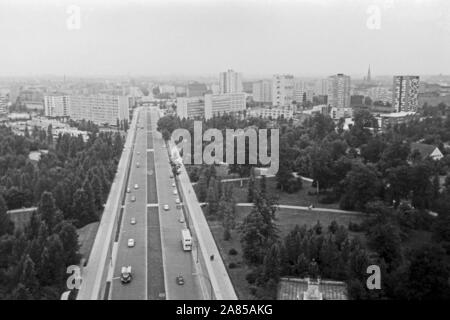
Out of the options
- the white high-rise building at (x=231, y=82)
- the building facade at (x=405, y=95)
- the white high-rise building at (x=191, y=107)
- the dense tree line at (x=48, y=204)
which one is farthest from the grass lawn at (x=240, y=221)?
the white high-rise building at (x=231, y=82)

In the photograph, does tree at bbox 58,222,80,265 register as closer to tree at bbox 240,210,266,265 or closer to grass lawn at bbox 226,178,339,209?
tree at bbox 240,210,266,265

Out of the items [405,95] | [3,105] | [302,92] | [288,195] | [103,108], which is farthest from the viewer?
A: [302,92]

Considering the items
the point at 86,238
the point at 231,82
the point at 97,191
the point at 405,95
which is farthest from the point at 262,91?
the point at 86,238

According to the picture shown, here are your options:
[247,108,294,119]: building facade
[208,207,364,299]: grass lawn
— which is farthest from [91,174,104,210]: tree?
[247,108,294,119]: building facade

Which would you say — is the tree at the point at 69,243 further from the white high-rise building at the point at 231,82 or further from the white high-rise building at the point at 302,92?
the white high-rise building at the point at 302,92

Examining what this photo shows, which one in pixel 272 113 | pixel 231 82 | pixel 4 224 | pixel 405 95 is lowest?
pixel 4 224

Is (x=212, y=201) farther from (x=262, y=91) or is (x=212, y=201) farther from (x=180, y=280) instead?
(x=262, y=91)
